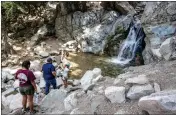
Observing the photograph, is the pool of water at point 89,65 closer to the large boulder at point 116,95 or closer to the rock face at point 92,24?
the rock face at point 92,24

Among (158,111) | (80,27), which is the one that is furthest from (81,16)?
(158,111)

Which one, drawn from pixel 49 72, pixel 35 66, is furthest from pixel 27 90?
pixel 35 66

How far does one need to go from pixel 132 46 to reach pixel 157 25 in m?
3.47

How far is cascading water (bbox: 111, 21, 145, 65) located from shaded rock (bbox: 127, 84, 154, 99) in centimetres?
828

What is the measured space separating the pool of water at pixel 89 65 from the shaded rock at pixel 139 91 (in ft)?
19.0

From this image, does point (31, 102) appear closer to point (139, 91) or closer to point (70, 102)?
point (70, 102)

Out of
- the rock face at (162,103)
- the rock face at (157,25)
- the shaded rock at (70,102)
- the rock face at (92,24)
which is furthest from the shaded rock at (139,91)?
the rock face at (92,24)

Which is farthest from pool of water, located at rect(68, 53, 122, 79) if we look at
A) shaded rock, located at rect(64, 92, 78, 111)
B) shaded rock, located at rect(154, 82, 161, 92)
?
shaded rock, located at rect(154, 82, 161, 92)

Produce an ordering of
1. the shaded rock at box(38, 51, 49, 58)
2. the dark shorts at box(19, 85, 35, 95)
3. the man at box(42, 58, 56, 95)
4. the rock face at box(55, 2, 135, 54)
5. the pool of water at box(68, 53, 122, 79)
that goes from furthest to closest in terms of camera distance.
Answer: the rock face at box(55, 2, 135, 54)
the shaded rock at box(38, 51, 49, 58)
the pool of water at box(68, 53, 122, 79)
the man at box(42, 58, 56, 95)
the dark shorts at box(19, 85, 35, 95)

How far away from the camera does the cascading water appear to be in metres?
15.1

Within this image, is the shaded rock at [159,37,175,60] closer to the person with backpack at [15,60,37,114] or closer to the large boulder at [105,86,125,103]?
the large boulder at [105,86,125,103]

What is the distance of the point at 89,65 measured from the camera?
14.2 meters

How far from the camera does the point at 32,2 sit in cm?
1945

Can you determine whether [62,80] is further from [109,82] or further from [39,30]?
[39,30]
